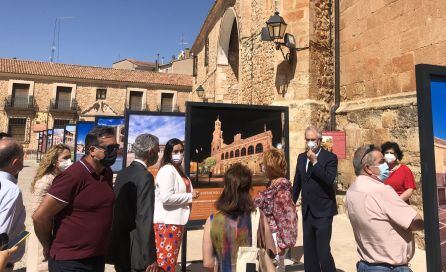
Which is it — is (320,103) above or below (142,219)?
above

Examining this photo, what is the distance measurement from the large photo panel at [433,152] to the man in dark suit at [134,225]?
165 centimetres

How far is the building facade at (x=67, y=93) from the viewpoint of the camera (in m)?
26.5

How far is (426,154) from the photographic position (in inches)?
62.1

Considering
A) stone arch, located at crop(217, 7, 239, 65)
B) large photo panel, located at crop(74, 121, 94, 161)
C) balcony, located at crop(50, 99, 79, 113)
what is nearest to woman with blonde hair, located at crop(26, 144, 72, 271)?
large photo panel, located at crop(74, 121, 94, 161)

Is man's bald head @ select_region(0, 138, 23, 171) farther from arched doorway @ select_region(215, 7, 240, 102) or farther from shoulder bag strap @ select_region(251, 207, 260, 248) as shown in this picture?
arched doorway @ select_region(215, 7, 240, 102)

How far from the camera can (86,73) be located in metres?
29.2

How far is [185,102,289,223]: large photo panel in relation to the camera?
3.47 m

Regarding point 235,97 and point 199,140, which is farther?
point 235,97

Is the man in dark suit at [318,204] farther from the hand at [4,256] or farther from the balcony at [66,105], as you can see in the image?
the balcony at [66,105]

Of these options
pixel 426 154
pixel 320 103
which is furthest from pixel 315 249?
pixel 320 103

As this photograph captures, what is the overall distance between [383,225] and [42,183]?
9.45 ft

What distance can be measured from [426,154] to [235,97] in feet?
42.2

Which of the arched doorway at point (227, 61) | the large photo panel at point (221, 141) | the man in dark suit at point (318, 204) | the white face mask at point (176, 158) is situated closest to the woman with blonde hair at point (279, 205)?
the man in dark suit at point (318, 204)

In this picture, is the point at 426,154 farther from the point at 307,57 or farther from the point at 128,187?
the point at 307,57
